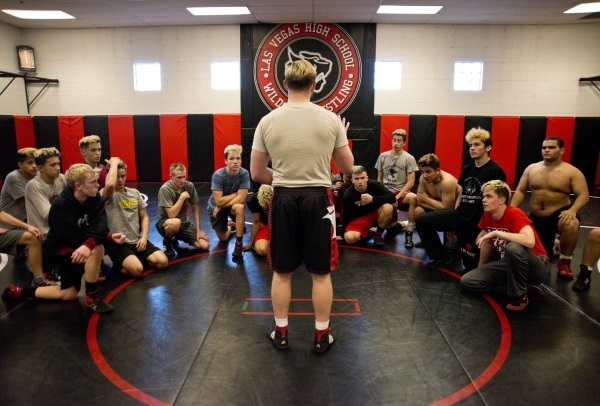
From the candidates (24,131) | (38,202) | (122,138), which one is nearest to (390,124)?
(122,138)

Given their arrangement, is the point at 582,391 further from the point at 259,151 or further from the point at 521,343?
the point at 259,151

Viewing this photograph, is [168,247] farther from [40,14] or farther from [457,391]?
[40,14]

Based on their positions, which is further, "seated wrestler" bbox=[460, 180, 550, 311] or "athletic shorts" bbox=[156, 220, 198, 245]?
"athletic shorts" bbox=[156, 220, 198, 245]

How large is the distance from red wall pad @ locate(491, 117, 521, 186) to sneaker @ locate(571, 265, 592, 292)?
691 centimetres

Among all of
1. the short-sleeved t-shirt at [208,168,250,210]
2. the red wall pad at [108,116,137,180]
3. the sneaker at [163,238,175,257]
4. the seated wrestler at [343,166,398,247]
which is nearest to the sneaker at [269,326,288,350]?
the sneaker at [163,238,175,257]

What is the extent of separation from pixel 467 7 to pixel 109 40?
8.67 meters

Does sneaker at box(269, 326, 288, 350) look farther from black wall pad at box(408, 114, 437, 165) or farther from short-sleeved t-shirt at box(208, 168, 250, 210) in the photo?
black wall pad at box(408, 114, 437, 165)

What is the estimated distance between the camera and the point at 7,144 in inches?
380

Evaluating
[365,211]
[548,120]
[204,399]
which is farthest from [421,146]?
[204,399]

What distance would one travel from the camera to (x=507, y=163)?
10.4m

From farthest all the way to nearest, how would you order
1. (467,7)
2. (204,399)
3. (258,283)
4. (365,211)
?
(467,7) → (365,211) → (258,283) → (204,399)

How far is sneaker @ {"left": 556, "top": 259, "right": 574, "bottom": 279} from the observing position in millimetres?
4180

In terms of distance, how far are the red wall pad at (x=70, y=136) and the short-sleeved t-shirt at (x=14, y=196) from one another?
6.75 meters

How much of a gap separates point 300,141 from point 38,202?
9.74 feet
